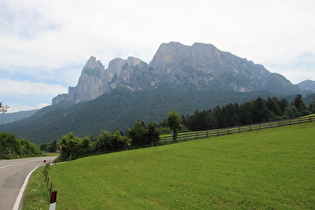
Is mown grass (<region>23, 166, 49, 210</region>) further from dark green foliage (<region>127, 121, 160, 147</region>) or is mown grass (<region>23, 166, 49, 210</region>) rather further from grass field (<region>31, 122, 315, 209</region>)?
dark green foliage (<region>127, 121, 160, 147</region>)

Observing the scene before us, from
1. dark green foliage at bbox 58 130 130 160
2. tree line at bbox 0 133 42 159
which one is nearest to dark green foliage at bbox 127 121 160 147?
dark green foliage at bbox 58 130 130 160

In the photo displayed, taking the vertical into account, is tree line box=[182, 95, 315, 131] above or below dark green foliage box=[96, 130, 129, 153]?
above

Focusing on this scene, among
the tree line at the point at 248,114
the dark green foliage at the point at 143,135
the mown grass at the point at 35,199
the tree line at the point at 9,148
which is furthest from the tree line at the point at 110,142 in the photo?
the tree line at the point at 248,114

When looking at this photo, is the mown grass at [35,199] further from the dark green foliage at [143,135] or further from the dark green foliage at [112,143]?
the dark green foliage at [143,135]

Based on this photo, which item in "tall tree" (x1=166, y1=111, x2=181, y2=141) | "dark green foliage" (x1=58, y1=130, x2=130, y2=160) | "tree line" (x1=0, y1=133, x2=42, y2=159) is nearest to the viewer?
"dark green foliage" (x1=58, y1=130, x2=130, y2=160)

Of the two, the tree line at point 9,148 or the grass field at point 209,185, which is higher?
the tree line at point 9,148

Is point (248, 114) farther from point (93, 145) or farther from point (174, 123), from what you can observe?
point (93, 145)

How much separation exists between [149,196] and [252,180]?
7395 mm

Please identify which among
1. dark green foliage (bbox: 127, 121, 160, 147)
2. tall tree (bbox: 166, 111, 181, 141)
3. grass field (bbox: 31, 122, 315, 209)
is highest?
tall tree (bbox: 166, 111, 181, 141)

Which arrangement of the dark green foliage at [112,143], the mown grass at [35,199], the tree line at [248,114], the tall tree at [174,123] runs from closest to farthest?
the mown grass at [35,199] < the dark green foliage at [112,143] < the tall tree at [174,123] < the tree line at [248,114]

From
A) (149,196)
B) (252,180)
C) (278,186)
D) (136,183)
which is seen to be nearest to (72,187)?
(136,183)

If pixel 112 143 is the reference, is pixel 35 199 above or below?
below

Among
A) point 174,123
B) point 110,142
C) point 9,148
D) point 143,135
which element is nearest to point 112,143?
point 110,142

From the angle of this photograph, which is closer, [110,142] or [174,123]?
[110,142]
